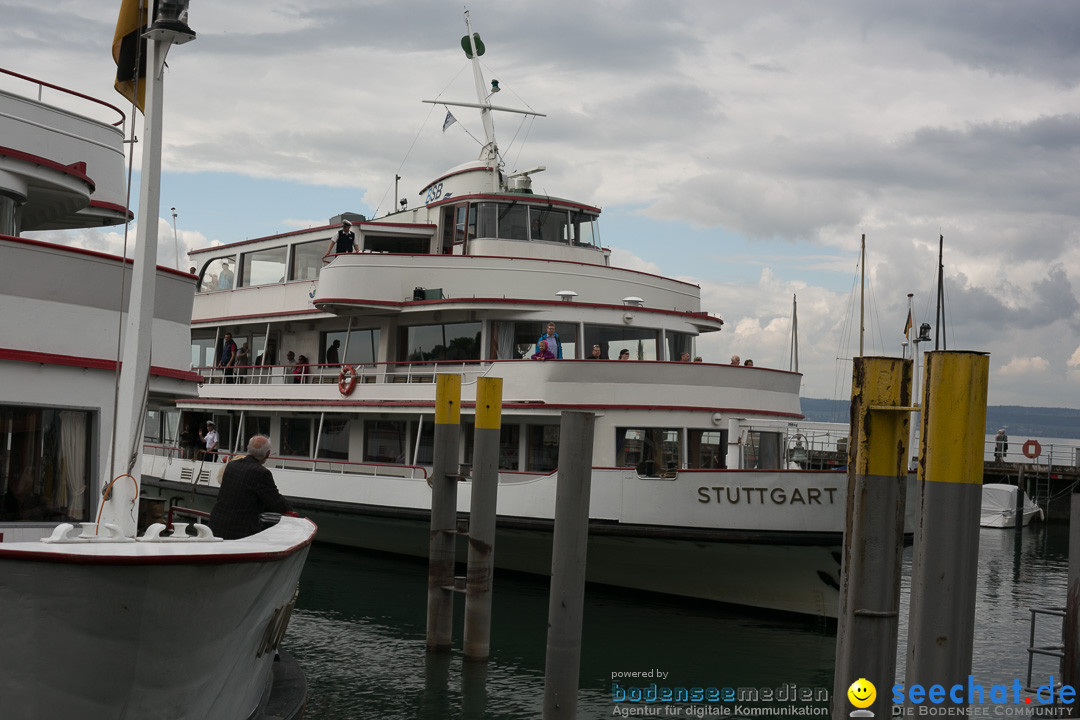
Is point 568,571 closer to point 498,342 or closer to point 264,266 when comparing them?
point 498,342

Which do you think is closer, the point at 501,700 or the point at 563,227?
the point at 501,700

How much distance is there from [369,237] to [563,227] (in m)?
4.02

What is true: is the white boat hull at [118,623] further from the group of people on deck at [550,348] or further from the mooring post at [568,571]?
the group of people on deck at [550,348]

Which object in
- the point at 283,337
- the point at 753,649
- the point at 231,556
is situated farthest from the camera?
the point at 283,337

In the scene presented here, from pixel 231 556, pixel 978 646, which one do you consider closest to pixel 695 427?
pixel 978 646

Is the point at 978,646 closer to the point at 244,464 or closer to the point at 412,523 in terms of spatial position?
the point at 412,523

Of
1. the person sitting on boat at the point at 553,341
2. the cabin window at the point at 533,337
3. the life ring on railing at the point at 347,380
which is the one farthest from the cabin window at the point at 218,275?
the person sitting on boat at the point at 553,341

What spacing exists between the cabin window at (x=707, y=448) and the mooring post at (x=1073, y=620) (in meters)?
8.31

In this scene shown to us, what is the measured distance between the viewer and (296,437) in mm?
21797

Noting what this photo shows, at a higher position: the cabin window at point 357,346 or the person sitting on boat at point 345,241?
the person sitting on boat at point 345,241

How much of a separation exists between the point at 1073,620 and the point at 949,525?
12.2 feet

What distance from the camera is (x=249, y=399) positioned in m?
22.1

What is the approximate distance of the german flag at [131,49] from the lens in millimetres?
7133

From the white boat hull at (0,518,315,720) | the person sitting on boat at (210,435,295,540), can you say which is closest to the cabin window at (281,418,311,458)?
the person sitting on boat at (210,435,295,540)
